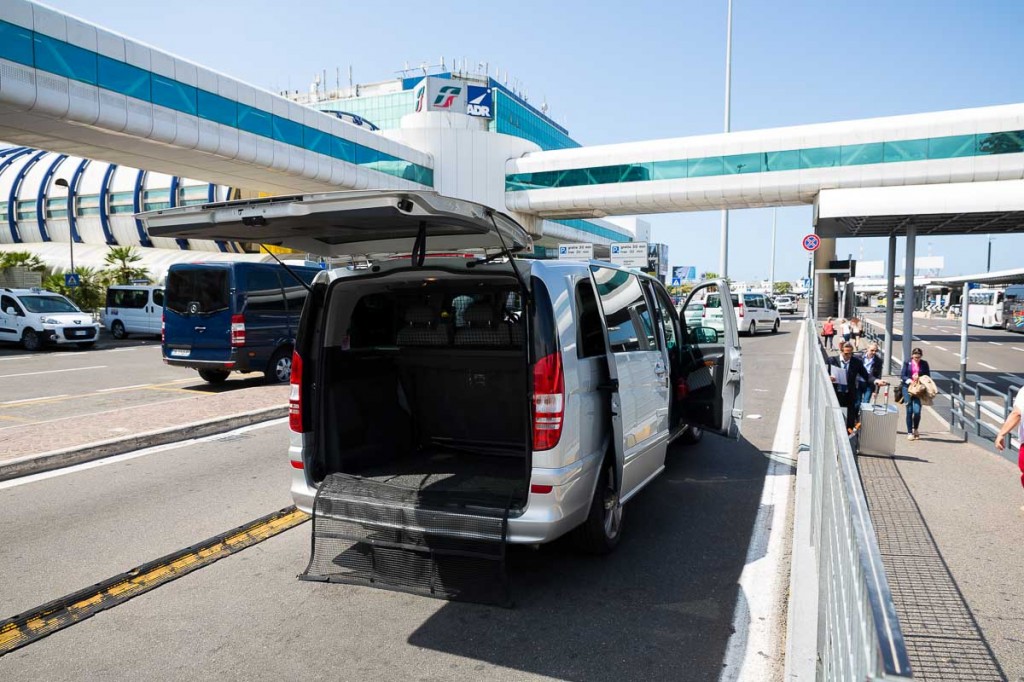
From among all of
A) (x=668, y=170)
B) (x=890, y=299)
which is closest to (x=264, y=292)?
(x=890, y=299)

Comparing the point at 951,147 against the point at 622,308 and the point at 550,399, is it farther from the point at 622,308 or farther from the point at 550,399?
the point at 550,399

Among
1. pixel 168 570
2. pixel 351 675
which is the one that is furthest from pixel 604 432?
pixel 168 570

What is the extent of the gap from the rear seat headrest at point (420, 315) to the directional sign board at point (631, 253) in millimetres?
21179

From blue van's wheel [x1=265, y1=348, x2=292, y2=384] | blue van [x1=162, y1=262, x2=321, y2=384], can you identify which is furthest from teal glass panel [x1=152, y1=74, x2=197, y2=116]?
blue van's wheel [x1=265, y1=348, x2=292, y2=384]

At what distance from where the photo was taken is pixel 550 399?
152 inches

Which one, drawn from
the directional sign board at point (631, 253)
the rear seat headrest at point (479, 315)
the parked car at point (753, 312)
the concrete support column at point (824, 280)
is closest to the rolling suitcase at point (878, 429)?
the rear seat headrest at point (479, 315)

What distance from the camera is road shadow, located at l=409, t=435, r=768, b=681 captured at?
11.1ft

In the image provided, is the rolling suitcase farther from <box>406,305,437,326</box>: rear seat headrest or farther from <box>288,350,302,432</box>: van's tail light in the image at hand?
<box>288,350,302,432</box>: van's tail light

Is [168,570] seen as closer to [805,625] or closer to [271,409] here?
[805,625]

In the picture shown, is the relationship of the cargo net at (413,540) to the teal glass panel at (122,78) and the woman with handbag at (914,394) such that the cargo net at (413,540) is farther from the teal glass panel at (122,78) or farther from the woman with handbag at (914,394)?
the teal glass panel at (122,78)

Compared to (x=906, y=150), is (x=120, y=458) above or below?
below

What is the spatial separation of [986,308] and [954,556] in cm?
4997

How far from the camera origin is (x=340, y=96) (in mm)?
96812

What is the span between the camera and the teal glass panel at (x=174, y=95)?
21.2 meters
